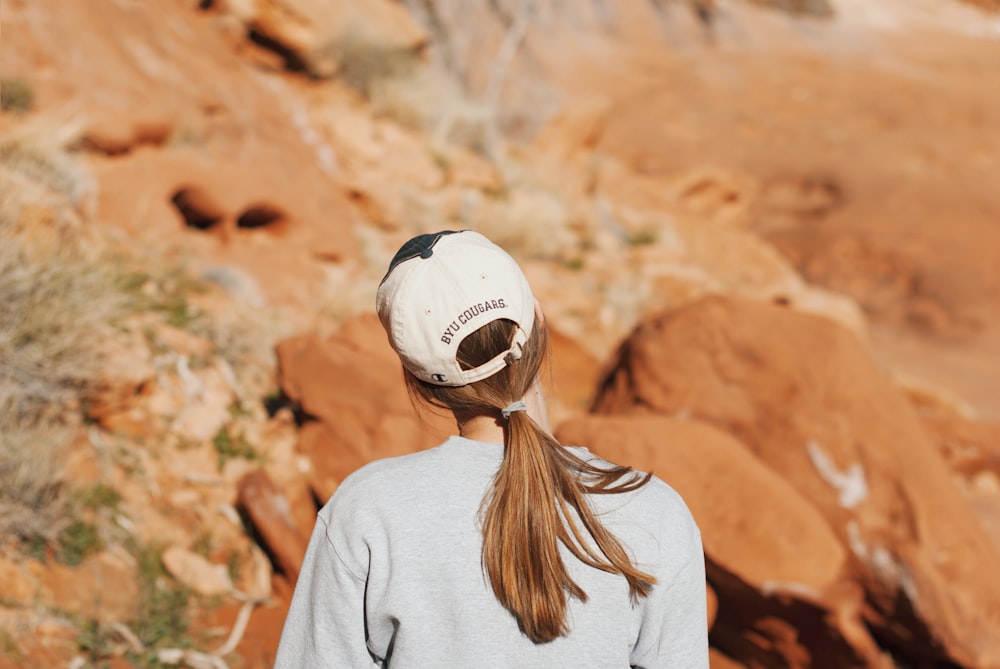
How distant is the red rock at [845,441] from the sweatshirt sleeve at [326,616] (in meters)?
2.89

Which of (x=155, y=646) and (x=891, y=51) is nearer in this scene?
(x=155, y=646)

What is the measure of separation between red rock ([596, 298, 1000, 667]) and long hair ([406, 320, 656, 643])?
2706 mm

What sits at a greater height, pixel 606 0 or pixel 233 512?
pixel 233 512

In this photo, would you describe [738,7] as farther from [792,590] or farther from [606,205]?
[792,590]

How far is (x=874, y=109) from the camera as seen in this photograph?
18.2 meters

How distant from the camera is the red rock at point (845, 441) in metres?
3.51

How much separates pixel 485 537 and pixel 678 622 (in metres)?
0.37

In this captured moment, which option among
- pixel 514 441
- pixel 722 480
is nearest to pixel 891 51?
pixel 722 480

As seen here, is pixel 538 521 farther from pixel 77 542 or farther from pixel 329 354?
pixel 329 354

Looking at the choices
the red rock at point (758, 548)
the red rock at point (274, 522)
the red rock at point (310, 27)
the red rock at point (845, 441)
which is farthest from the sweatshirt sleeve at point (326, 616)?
the red rock at point (310, 27)

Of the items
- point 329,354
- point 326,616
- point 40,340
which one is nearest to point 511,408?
point 326,616

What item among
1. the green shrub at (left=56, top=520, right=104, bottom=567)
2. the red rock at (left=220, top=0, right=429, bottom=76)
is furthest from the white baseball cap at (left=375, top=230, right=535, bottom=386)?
the red rock at (left=220, top=0, right=429, bottom=76)

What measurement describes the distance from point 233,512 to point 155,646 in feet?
2.41

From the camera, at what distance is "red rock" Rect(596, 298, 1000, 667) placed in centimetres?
351
